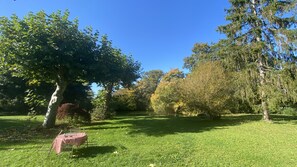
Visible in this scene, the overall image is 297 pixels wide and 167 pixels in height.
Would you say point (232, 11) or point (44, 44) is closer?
point (44, 44)

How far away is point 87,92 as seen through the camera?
25.4 metres

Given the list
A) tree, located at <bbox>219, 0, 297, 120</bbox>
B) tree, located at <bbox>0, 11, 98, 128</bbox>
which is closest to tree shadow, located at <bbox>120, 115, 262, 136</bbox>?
tree, located at <bbox>0, 11, 98, 128</bbox>

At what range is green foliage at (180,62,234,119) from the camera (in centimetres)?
1352

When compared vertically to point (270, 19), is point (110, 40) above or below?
below

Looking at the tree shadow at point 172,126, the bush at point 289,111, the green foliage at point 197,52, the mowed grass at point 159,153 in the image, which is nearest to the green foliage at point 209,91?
the tree shadow at point 172,126

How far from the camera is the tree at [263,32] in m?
13.4

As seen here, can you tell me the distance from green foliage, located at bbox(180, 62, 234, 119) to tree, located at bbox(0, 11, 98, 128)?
23.7ft

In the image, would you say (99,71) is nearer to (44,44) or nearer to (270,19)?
(44,44)

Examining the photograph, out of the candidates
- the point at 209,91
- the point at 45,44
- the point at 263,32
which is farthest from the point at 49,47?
the point at 263,32

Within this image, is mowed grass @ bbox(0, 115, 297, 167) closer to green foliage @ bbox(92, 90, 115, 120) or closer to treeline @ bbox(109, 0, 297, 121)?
treeline @ bbox(109, 0, 297, 121)

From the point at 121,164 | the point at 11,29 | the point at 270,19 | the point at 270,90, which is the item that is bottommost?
the point at 121,164

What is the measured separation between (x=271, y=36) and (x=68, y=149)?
1537 cm

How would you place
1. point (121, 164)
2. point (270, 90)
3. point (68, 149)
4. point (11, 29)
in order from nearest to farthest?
point (121, 164)
point (68, 149)
point (11, 29)
point (270, 90)

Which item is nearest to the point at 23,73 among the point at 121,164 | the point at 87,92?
the point at 121,164
